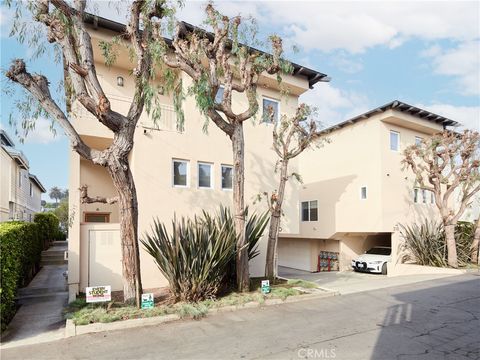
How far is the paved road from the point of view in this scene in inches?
212

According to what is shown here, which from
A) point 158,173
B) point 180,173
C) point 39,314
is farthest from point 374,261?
point 39,314

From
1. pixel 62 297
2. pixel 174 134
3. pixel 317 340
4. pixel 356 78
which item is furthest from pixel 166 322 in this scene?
pixel 356 78

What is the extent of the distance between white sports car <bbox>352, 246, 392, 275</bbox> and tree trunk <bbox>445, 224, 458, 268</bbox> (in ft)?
8.99

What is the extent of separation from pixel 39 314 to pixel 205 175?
20.9ft

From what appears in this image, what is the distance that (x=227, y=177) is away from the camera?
498 inches

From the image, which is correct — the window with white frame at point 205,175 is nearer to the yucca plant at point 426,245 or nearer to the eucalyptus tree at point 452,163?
the eucalyptus tree at point 452,163

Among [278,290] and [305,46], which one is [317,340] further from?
[305,46]

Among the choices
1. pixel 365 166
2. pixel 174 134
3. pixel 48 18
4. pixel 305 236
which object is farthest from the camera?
pixel 305 236

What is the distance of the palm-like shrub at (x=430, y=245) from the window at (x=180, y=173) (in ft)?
37.7

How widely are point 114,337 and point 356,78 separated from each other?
35.4ft

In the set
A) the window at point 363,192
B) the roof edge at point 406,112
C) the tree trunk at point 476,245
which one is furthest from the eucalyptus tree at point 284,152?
the tree trunk at point 476,245

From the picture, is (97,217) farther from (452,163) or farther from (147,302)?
(452,163)

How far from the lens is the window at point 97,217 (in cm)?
1336

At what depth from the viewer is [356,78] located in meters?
12.1
